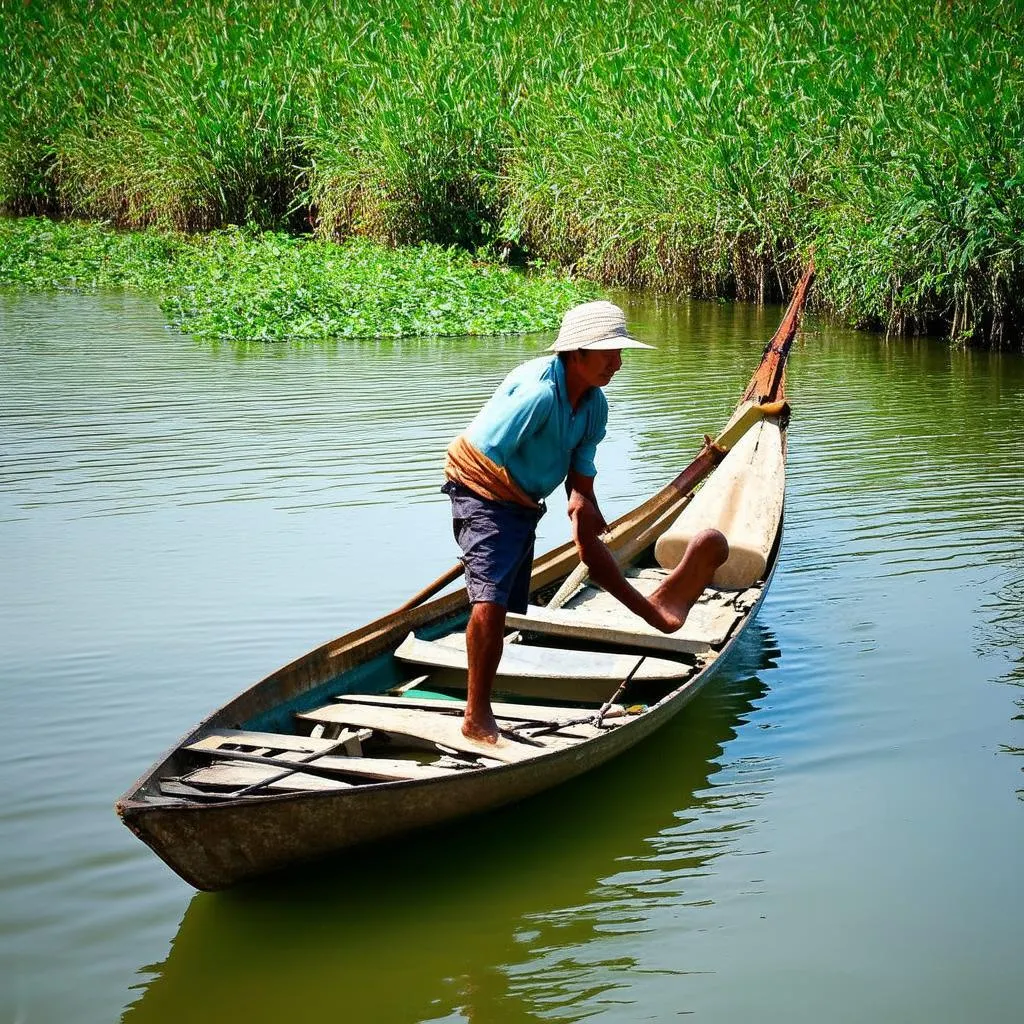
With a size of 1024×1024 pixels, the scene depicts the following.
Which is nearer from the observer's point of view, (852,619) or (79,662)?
(79,662)

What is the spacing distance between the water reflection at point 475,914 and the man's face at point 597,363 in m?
1.32

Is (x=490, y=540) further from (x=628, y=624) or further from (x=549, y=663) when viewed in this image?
(x=628, y=624)

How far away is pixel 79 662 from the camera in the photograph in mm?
5113

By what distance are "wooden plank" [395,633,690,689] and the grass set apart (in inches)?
310

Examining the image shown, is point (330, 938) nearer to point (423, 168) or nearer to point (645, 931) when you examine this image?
point (645, 931)

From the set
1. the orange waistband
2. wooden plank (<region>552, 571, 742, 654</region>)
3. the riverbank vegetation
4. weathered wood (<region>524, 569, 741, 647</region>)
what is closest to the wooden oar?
wooden plank (<region>552, 571, 742, 654</region>)

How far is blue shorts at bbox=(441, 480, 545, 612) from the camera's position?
3.94 metres

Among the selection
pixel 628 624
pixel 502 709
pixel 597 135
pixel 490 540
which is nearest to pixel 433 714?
pixel 502 709

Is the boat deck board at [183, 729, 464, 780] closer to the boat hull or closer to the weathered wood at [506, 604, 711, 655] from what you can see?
the boat hull

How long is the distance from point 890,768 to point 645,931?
1290 millimetres

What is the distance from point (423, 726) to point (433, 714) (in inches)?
4.8

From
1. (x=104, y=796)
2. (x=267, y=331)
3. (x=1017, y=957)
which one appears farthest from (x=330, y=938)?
(x=267, y=331)

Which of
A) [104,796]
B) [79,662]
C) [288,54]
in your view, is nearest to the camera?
[104,796]

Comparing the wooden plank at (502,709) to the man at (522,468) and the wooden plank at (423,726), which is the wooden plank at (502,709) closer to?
the wooden plank at (423,726)
